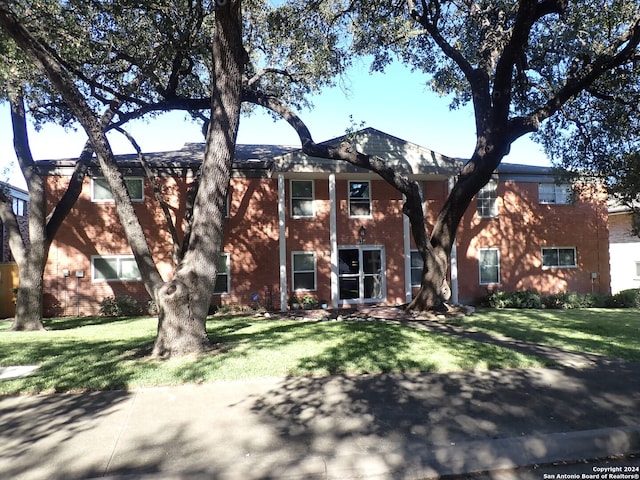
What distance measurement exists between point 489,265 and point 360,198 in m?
6.32

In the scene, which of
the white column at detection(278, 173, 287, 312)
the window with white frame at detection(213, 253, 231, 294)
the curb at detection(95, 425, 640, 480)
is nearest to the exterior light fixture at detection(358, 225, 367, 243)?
the white column at detection(278, 173, 287, 312)

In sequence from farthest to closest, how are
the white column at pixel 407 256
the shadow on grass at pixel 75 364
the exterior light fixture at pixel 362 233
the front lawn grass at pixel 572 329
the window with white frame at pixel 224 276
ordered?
the exterior light fixture at pixel 362 233 < the window with white frame at pixel 224 276 < the white column at pixel 407 256 < the front lawn grass at pixel 572 329 < the shadow on grass at pixel 75 364

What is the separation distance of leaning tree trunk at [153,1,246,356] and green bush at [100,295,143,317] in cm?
792

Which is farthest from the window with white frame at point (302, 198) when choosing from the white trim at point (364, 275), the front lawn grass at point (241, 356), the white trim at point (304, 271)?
the front lawn grass at point (241, 356)

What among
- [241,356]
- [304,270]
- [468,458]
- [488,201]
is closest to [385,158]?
[304,270]

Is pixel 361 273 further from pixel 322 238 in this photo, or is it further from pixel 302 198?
pixel 302 198

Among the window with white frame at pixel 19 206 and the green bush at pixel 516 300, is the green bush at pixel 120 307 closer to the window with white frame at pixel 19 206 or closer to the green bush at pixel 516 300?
the green bush at pixel 516 300

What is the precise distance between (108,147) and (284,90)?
8.69 m

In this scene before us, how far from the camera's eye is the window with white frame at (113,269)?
48.8 ft

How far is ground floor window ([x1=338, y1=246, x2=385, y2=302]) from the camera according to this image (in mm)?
15859

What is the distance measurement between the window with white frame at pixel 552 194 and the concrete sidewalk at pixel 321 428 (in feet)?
45.9

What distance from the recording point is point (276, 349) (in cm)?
776

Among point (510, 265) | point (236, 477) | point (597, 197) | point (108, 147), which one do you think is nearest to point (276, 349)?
point (236, 477)

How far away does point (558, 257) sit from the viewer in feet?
60.0
